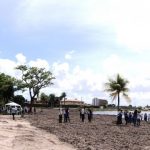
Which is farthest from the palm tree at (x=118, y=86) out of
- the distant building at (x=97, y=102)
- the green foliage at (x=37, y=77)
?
the distant building at (x=97, y=102)

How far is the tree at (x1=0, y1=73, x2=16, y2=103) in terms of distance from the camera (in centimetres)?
8689

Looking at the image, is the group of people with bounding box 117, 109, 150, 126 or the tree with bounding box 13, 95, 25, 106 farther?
the tree with bounding box 13, 95, 25, 106

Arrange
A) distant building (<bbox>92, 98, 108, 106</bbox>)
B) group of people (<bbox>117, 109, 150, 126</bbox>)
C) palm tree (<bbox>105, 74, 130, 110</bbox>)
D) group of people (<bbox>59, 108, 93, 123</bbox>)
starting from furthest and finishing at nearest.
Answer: distant building (<bbox>92, 98, 108, 106</bbox>), palm tree (<bbox>105, 74, 130, 110</bbox>), group of people (<bbox>59, 108, 93, 123</bbox>), group of people (<bbox>117, 109, 150, 126</bbox>)

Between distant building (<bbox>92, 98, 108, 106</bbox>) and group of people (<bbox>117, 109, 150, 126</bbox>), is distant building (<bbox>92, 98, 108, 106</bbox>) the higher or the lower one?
the higher one

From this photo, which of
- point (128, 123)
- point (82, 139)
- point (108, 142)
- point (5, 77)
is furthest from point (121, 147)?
point (5, 77)

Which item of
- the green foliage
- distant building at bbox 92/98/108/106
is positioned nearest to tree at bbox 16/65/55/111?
the green foliage

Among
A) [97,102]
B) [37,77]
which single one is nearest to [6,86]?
[37,77]

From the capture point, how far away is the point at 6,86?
87.2 metres

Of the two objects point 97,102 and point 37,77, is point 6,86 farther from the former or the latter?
point 97,102

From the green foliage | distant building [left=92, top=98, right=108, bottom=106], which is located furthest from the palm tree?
distant building [left=92, top=98, right=108, bottom=106]

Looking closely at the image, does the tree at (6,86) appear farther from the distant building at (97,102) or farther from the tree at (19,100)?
the distant building at (97,102)

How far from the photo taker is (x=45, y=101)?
17175 cm

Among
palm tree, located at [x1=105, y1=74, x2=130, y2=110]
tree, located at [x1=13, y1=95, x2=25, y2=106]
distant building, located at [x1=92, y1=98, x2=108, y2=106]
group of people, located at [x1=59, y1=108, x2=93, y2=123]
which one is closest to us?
group of people, located at [x1=59, y1=108, x2=93, y2=123]

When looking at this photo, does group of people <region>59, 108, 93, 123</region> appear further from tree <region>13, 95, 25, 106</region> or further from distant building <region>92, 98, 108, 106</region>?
distant building <region>92, 98, 108, 106</region>
